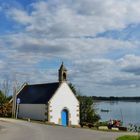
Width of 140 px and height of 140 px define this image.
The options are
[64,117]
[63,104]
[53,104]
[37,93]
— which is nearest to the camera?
[53,104]

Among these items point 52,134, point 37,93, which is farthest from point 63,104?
point 52,134

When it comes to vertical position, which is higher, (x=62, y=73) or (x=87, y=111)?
(x=62, y=73)

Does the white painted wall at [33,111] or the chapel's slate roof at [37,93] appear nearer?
the white painted wall at [33,111]

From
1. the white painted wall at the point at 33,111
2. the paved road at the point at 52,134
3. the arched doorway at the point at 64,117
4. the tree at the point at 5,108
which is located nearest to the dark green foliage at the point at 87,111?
the arched doorway at the point at 64,117

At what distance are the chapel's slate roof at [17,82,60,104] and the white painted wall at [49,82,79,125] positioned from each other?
784 mm

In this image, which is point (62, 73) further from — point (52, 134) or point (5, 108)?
point (52, 134)

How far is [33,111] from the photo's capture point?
172 feet

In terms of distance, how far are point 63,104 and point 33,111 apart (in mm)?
4204

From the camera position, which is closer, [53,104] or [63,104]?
[53,104]

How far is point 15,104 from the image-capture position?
5541 centimetres

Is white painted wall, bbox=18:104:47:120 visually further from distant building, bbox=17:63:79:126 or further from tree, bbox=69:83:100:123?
tree, bbox=69:83:100:123

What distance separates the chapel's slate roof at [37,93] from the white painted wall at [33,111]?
568 millimetres

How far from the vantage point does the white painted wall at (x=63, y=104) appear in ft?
167

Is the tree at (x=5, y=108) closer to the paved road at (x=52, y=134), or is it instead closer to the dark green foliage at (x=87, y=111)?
the dark green foliage at (x=87, y=111)
